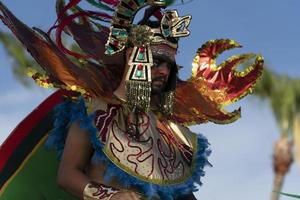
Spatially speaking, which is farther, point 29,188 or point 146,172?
point 29,188

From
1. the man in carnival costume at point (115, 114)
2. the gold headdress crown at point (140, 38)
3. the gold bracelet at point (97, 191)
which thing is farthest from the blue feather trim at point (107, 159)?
the gold headdress crown at point (140, 38)

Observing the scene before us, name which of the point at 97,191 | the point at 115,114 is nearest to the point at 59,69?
the point at 115,114

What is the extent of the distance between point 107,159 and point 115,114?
0.83ft

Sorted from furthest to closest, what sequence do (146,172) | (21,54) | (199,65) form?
1. (21,54)
2. (199,65)
3. (146,172)

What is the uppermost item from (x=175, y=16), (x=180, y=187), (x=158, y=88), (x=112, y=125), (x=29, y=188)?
(x=175, y=16)

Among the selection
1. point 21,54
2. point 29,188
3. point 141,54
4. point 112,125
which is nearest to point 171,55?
point 141,54

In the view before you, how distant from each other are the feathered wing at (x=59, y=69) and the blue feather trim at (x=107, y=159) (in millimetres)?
122

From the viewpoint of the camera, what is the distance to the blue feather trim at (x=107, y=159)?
3.29 meters

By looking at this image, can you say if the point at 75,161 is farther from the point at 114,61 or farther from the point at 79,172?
the point at 114,61

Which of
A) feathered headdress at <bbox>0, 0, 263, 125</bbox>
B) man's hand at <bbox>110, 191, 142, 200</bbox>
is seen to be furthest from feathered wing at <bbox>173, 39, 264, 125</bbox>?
man's hand at <bbox>110, 191, 142, 200</bbox>

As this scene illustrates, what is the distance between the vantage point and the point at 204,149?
3.75 metres

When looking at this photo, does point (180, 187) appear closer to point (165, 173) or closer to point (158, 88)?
point (165, 173)

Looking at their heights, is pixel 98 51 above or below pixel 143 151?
above

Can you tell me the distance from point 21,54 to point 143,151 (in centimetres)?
431
